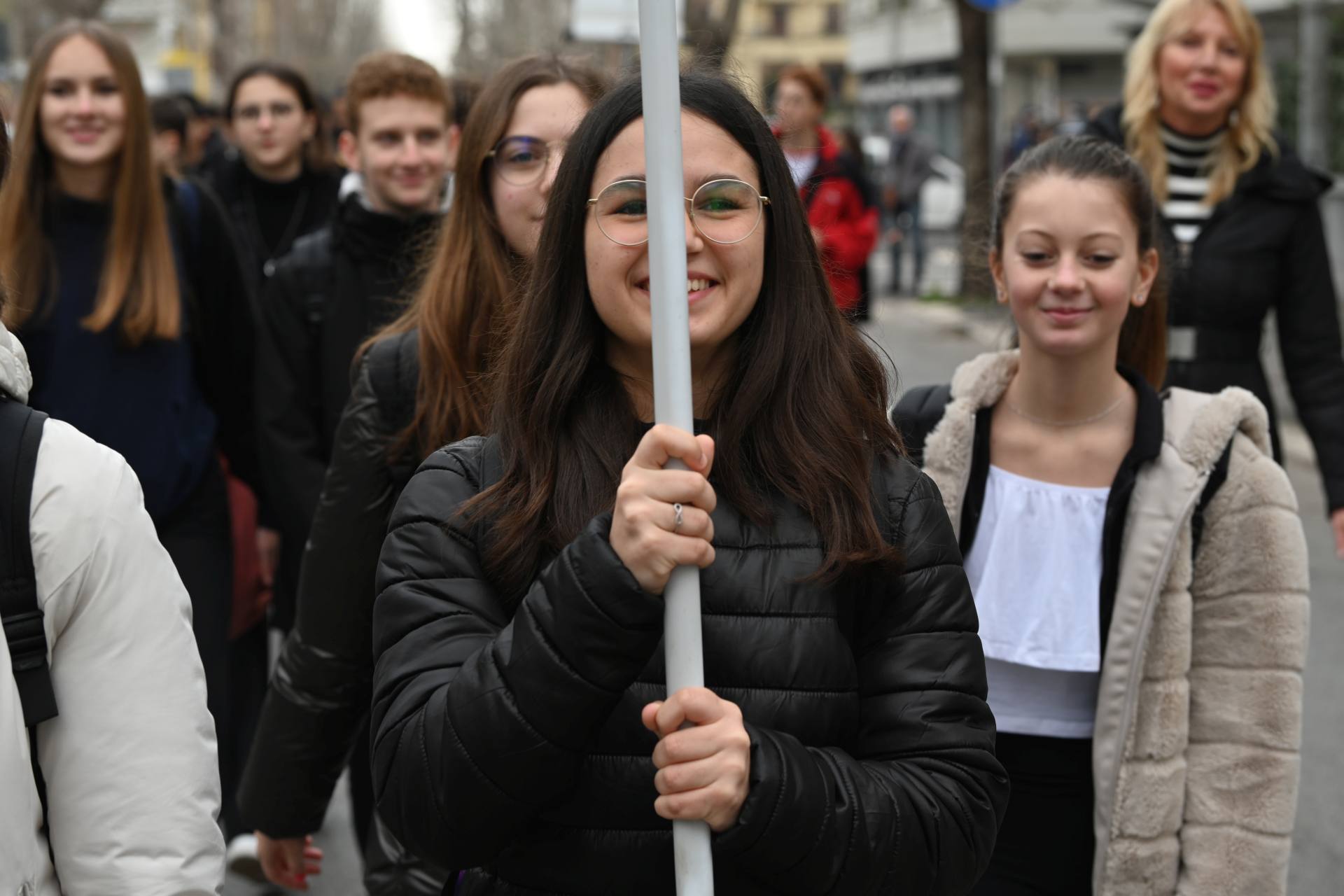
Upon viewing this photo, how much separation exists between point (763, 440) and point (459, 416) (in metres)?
1.03

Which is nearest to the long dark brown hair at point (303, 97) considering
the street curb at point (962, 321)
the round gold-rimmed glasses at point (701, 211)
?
the round gold-rimmed glasses at point (701, 211)

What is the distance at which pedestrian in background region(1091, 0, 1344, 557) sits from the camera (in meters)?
4.61

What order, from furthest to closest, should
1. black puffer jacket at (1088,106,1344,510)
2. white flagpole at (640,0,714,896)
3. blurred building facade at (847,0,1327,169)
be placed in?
blurred building facade at (847,0,1327,169) < black puffer jacket at (1088,106,1344,510) < white flagpole at (640,0,714,896)

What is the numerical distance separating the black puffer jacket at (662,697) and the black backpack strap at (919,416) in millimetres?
986

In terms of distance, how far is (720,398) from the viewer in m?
2.29

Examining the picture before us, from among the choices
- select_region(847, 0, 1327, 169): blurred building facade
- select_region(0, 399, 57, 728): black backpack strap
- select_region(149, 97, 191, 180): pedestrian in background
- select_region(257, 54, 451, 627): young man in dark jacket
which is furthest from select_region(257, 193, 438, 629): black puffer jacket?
select_region(847, 0, 1327, 169): blurred building facade

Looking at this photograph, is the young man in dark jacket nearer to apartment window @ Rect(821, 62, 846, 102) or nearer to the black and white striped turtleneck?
the black and white striped turtleneck

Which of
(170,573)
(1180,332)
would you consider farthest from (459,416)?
(1180,332)

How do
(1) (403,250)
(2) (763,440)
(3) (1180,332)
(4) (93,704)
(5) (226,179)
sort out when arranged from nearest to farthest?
(4) (93,704)
(2) (763,440)
(1) (403,250)
(3) (1180,332)
(5) (226,179)

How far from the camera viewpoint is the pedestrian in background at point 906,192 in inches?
885

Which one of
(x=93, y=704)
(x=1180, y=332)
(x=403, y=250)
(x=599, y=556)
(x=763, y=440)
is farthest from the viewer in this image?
(x=1180, y=332)

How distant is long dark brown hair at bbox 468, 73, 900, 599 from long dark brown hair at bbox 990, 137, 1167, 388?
111 centimetres

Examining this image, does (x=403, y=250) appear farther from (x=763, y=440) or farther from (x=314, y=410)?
(x=763, y=440)

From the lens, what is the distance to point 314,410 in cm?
458
